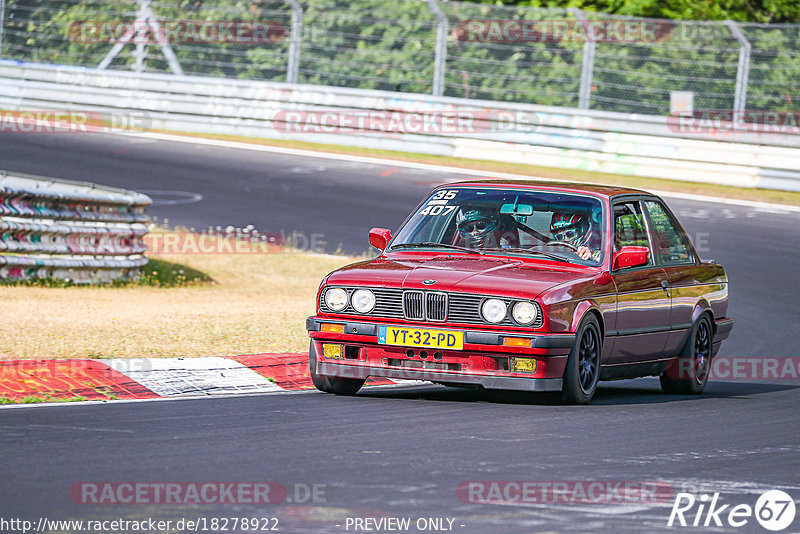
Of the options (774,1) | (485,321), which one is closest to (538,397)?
(485,321)

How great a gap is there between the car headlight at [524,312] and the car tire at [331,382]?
1.21m

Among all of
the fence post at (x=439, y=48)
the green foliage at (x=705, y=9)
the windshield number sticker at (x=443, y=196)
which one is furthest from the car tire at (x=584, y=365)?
the green foliage at (x=705, y=9)

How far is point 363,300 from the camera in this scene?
8.90 meters

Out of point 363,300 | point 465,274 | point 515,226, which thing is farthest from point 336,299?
point 515,226

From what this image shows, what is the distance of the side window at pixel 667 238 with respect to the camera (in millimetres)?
10461

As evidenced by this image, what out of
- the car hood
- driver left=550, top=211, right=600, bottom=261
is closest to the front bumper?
the car hood

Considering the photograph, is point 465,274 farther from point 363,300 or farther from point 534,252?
point 534,252

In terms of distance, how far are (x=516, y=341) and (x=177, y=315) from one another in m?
4.77

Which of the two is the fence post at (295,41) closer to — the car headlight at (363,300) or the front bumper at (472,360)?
the car headlight at (363,300)

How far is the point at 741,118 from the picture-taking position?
22.8 meters

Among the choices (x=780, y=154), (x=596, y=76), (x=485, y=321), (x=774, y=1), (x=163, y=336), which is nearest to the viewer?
(x=485, y=321)

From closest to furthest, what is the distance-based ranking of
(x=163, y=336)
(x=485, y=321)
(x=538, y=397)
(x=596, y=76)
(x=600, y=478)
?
(x=600, y=478) → (x=485, y=321) → (x=538, y=397) → (x=163, y=336) → (x=596, y=76)

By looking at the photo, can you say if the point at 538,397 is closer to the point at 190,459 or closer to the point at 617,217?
the point at 617,217

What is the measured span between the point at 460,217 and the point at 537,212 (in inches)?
22.2
